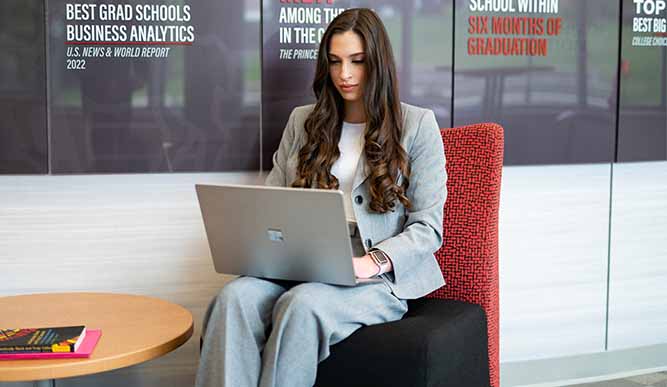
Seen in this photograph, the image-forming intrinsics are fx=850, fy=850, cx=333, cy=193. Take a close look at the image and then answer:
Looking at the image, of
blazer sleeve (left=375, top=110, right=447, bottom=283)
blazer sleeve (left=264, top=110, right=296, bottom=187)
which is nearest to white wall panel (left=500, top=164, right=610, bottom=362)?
blazer sleeve (left=375, top=110, right=447, bottom=283)

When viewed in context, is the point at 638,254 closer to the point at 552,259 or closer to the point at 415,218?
the point at 552,259

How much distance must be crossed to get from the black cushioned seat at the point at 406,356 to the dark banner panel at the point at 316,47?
1011 millimetres

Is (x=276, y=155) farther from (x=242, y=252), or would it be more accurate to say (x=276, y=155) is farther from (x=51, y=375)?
(x=51, y=375)

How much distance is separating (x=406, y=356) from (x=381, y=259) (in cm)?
36

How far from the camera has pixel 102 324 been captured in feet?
7.97

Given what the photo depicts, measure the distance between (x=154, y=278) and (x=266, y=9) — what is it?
109 cm

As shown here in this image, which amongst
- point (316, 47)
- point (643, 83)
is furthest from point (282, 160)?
point (643, 83)

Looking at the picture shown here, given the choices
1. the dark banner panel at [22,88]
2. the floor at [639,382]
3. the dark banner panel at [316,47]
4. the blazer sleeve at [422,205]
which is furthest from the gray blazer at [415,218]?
the floor at [639,382]

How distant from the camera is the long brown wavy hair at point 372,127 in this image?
8.71 feet

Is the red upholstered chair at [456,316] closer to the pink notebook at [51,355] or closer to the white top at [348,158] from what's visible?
the white top at [348,158]

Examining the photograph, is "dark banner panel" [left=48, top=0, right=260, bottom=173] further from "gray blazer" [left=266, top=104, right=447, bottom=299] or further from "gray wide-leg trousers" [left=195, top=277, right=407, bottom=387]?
"gray wide-leg trousers" [left=195, top=277, right=407, bottom=387]

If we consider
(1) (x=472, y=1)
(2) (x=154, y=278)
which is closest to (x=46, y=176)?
(2) (x=154, y=278)

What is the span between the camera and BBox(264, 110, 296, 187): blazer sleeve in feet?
9.51

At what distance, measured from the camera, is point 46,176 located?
3066mm
